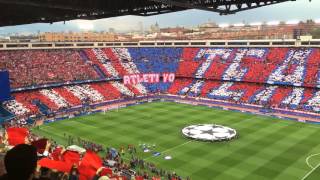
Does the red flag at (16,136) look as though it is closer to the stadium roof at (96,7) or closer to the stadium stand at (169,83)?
the stadium roof at (96,7)

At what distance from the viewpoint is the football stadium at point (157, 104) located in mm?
22281

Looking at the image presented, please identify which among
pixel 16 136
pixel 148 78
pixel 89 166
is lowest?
pixel 148 78

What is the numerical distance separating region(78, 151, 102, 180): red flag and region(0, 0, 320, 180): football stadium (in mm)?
47

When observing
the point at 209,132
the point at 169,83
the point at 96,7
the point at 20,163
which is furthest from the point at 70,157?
the point at 169,83

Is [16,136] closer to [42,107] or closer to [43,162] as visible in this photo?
[43,162]

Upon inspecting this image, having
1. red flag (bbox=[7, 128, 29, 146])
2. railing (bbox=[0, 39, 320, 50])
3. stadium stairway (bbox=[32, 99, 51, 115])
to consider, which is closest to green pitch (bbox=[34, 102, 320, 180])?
stadium stairway (bbox=[32, 99, 51, 115])

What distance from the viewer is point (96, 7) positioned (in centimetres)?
2309

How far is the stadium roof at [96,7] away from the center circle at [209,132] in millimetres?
27612

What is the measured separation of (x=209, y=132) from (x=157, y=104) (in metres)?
26.1

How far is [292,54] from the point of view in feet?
265

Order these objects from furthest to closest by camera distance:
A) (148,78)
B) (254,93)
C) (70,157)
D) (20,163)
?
(148,78) < (254,93) < (70,157) < (20,163)

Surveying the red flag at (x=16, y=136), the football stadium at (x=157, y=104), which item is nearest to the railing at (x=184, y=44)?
the football stadium at (x=157, y=104)

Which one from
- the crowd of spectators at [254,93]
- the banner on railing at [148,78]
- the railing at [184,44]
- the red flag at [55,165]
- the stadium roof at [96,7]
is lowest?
the crowd of spectators at [254,93]

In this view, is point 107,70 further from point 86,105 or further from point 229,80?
point 229,80
